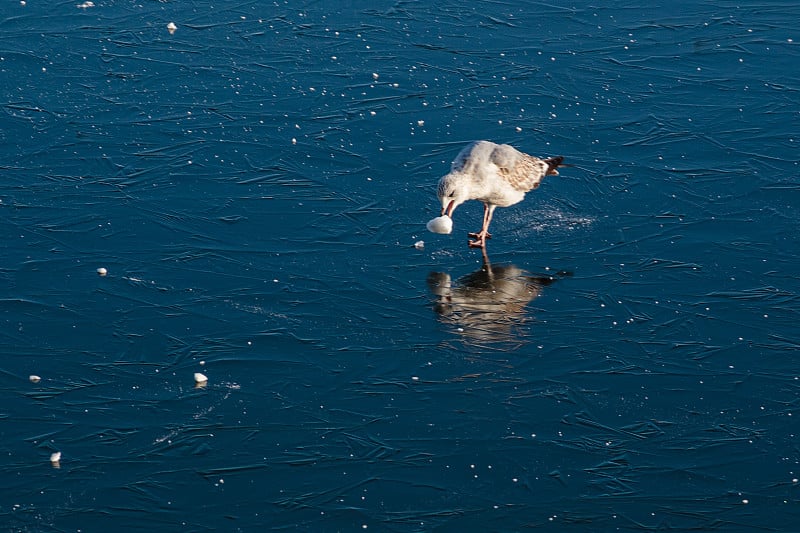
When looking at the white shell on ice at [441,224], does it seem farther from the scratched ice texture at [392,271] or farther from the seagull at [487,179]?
the scratched ice texture at [392,271]

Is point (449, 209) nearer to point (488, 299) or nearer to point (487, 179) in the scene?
point (487, 179)

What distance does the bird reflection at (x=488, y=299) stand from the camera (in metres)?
7.89

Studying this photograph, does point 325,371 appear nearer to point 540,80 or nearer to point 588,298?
point 588,298

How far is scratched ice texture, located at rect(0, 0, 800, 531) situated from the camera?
255 inches

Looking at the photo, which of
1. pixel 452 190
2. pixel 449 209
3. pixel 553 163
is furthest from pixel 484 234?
pixel 553 163

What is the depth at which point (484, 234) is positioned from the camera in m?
9.05

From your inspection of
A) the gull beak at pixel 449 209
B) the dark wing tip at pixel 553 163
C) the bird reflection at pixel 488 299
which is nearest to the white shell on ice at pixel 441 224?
the gull beak at pixel 449 209

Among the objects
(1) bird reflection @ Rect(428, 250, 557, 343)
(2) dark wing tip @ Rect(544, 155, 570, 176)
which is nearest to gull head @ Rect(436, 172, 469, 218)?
(1) bird reflection @ Rect(428, 250, 557, 343)

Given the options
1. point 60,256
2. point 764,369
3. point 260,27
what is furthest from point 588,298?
point 260,27

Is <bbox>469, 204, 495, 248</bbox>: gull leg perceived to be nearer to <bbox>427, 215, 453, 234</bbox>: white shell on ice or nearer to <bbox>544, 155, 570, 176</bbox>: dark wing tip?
<bbox>427, 215, 453, 234</bbox>: white shell on ice

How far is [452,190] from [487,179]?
303 millimetres

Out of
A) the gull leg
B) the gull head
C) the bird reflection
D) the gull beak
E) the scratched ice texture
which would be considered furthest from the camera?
the gull leg

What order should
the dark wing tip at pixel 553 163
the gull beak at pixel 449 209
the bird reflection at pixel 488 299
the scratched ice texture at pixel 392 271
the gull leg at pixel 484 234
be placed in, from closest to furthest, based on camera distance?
1. the scratched ice texture at pixel 392 271
2. the bird reflection at pixel 488 299
3. the gull beak at pixel 449 209
4. the gull leg at pixel 484 234
5. the dark wing tip at pixel 553 163

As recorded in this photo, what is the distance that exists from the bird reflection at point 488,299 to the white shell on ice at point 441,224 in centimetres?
33
